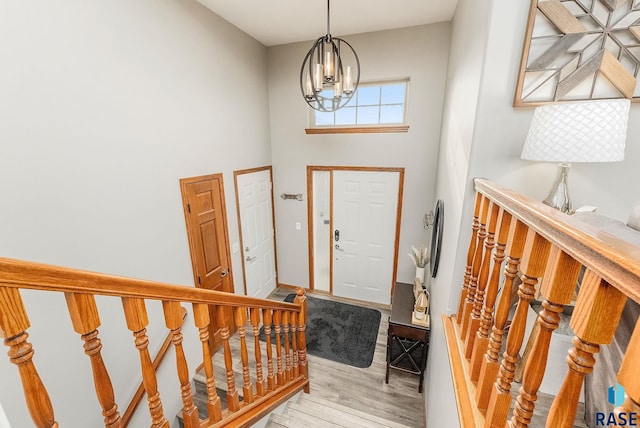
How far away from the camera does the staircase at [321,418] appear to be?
205 cm

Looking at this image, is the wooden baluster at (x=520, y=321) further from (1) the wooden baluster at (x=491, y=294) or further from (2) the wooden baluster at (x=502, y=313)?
(1) the wooden baluster at (x=491, y=294)

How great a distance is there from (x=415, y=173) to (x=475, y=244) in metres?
2.34

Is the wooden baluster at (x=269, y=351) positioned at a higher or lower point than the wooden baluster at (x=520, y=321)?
lower

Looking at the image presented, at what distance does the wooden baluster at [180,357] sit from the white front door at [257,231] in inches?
92.0

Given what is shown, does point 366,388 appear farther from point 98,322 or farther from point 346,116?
point 346,116

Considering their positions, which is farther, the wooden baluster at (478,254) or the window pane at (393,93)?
the window pane at (393,93)

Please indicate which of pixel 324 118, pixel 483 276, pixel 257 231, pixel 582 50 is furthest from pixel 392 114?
pixel 483 276

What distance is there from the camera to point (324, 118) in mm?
3758

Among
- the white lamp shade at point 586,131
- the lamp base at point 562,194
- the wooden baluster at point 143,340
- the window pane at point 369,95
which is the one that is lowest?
the wooden baluster at point 143,340

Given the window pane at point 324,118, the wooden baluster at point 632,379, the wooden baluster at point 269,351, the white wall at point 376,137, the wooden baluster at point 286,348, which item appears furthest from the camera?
the window pane at point 324,118

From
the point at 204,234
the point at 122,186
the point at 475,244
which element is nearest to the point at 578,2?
the point at 475,244

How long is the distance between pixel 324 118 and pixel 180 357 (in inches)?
133

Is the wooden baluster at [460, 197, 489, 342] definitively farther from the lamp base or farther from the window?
→ the window

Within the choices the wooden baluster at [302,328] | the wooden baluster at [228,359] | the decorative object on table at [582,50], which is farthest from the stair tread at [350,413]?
the decorative object on table at [582,50]
